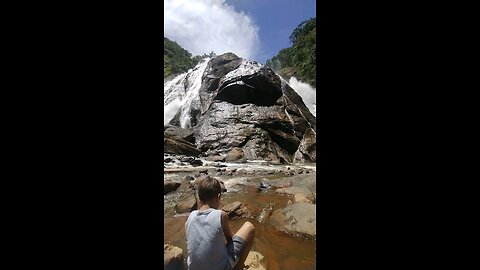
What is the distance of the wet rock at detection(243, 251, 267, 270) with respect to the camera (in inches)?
94.5

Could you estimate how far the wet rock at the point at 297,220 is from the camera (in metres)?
3.27

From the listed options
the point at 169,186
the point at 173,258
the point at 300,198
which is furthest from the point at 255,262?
the point at 169,186

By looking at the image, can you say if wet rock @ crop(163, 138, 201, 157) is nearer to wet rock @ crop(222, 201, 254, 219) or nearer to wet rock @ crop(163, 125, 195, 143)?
wet rock @ crop(163, 125, 195, 143)

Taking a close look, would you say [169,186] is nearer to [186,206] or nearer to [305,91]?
[186,206]

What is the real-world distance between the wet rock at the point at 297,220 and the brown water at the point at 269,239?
0.09 m

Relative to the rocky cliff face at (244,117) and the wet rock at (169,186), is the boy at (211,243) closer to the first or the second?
the wet rock at (169,186)

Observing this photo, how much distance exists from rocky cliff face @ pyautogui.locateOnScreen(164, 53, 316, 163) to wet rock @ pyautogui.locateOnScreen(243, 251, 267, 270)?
31.3 ft

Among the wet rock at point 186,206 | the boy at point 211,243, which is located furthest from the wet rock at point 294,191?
the boy at point 211,243

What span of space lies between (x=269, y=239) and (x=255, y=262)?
28.3 inches
